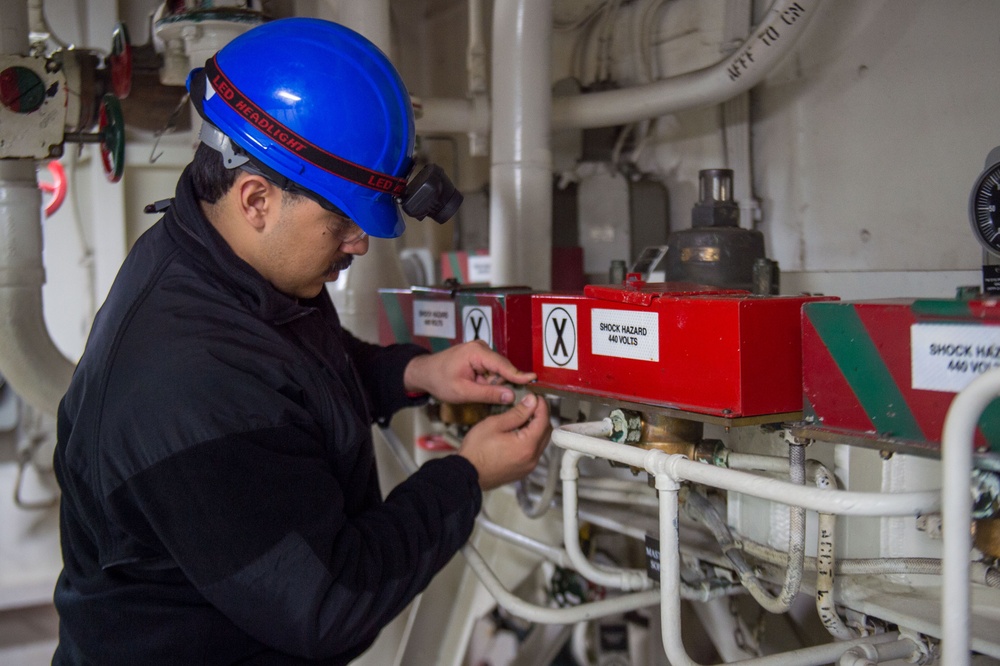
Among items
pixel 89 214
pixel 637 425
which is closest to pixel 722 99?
pixel 637 425

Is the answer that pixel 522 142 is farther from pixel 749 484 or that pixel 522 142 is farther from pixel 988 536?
pixel 988 536

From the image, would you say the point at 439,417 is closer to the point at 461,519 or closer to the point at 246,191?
the point at 461,519

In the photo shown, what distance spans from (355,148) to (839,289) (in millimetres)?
835

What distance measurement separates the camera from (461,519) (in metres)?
0.93

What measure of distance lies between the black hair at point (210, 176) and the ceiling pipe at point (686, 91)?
0.70m

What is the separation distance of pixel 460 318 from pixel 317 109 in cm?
46

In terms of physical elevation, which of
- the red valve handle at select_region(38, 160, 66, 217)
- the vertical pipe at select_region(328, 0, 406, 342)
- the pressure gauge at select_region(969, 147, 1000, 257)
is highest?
the red valve handle at select_region(38, 160, 66, 217)

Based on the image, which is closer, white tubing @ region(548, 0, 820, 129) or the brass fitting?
the brass fitting

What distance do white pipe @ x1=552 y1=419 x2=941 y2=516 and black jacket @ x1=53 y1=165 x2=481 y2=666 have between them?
0.15 m

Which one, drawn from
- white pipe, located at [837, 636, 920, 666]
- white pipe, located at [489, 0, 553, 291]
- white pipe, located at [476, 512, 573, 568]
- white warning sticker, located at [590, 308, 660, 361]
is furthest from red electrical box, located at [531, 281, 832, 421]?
white pipe, located at [489, 0, 553, 291]

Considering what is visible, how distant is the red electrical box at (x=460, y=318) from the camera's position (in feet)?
3.67

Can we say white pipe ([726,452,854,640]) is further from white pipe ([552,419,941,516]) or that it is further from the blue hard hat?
the blue hard hat

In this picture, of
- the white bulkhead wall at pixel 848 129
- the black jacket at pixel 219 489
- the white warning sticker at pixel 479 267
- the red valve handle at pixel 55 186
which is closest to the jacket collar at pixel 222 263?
the black jacket at pixel 219 489

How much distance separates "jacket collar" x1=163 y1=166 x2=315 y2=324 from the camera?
885 millimetres
